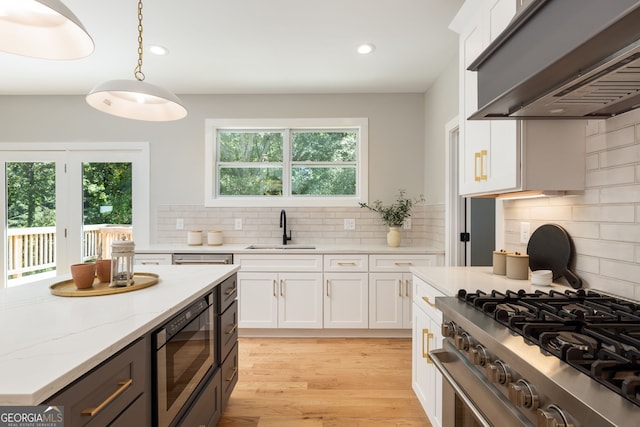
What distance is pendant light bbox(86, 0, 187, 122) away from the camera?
1.53m

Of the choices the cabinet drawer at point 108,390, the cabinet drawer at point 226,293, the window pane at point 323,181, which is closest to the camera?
the cabinet drawer at point 108,390

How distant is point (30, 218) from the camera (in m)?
3.88

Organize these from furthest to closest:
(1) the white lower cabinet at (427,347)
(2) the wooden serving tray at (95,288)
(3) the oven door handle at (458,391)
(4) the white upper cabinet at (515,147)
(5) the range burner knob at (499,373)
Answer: (1) the white lower cabinet at (427,347) < (4) the white upper cabinet at (515,147) < (2) the wooden serving tray at (95,288) < (3) the oven door handle at (458,391) < (5) the range burner knob at (499,373)

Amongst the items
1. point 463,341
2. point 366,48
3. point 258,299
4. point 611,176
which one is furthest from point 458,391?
point 366,48

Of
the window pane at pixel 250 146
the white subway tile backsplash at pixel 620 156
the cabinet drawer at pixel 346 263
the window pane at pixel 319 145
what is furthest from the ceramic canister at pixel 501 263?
the window pane at pixel 250 146

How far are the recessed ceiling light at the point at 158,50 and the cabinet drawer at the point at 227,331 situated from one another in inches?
88.7

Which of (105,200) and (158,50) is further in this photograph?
(105,200)

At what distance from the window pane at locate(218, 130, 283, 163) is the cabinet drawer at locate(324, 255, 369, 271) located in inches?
56.9

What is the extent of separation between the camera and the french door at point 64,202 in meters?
3.87

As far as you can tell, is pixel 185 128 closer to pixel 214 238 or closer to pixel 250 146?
pixel 250 146

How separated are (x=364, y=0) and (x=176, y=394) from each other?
8.22ft

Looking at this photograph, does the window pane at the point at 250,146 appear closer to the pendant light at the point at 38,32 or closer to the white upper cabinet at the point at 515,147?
the white upper cabinet at the point at 515,147

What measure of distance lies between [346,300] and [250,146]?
7.00 ft

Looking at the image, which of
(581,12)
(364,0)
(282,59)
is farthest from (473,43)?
(282,59)
